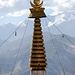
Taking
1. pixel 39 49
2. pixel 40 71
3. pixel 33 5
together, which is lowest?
pixel 40 71

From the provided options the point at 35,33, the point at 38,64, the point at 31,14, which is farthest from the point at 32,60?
the point at 31,14

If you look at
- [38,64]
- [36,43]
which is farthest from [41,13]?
[38,64]

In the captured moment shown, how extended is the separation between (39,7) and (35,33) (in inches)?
129

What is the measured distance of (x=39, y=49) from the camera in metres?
34.9

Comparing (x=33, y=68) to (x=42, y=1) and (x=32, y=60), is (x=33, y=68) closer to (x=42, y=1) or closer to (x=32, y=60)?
(x=32, y=60)

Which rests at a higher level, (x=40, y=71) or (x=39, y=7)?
(x=39, y=7)

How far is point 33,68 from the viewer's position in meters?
35.1

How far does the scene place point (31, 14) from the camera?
35.8m

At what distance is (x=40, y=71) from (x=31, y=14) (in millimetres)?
6694

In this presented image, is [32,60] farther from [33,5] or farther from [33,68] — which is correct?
[33,5]

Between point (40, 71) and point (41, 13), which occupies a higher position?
point (41, 13)

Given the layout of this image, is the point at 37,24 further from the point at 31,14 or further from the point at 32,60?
the point at 32,60

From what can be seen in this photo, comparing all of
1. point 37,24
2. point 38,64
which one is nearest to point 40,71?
point 38,64

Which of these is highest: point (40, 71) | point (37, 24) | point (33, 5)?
point (33, 5)
